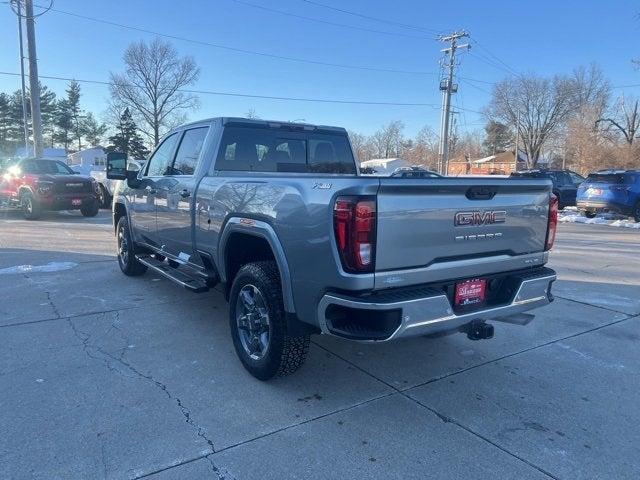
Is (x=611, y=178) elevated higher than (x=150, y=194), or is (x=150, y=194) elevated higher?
(x=611, y=178)

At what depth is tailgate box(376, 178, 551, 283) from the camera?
292cm

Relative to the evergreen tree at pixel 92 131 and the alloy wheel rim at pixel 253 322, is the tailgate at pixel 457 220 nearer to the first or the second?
the alloy wheel rim at pixel 253 322

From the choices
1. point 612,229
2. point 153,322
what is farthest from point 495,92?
point 153,322

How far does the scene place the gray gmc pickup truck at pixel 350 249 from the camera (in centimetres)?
288

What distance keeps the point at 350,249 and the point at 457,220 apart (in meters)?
0.83

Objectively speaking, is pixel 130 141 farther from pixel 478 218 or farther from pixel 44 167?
pixel 478 218

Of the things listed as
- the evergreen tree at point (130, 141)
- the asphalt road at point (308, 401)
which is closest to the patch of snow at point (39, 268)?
the asphalt road at point (308, 401)

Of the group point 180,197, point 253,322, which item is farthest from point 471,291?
point 180,197

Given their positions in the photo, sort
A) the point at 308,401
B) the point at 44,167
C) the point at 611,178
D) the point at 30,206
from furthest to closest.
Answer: the point at 611,178, the point at 44,167, the point at 30,206, the point at 308,401

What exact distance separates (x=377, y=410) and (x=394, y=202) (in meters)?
1.46

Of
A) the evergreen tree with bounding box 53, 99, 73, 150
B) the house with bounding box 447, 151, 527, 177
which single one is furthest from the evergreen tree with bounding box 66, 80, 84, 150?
the house with bounding box 447, 151, 527, 177

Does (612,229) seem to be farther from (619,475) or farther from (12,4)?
(12,4)

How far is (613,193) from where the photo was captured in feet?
52.2

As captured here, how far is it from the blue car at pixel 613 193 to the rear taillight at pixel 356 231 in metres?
16.0
